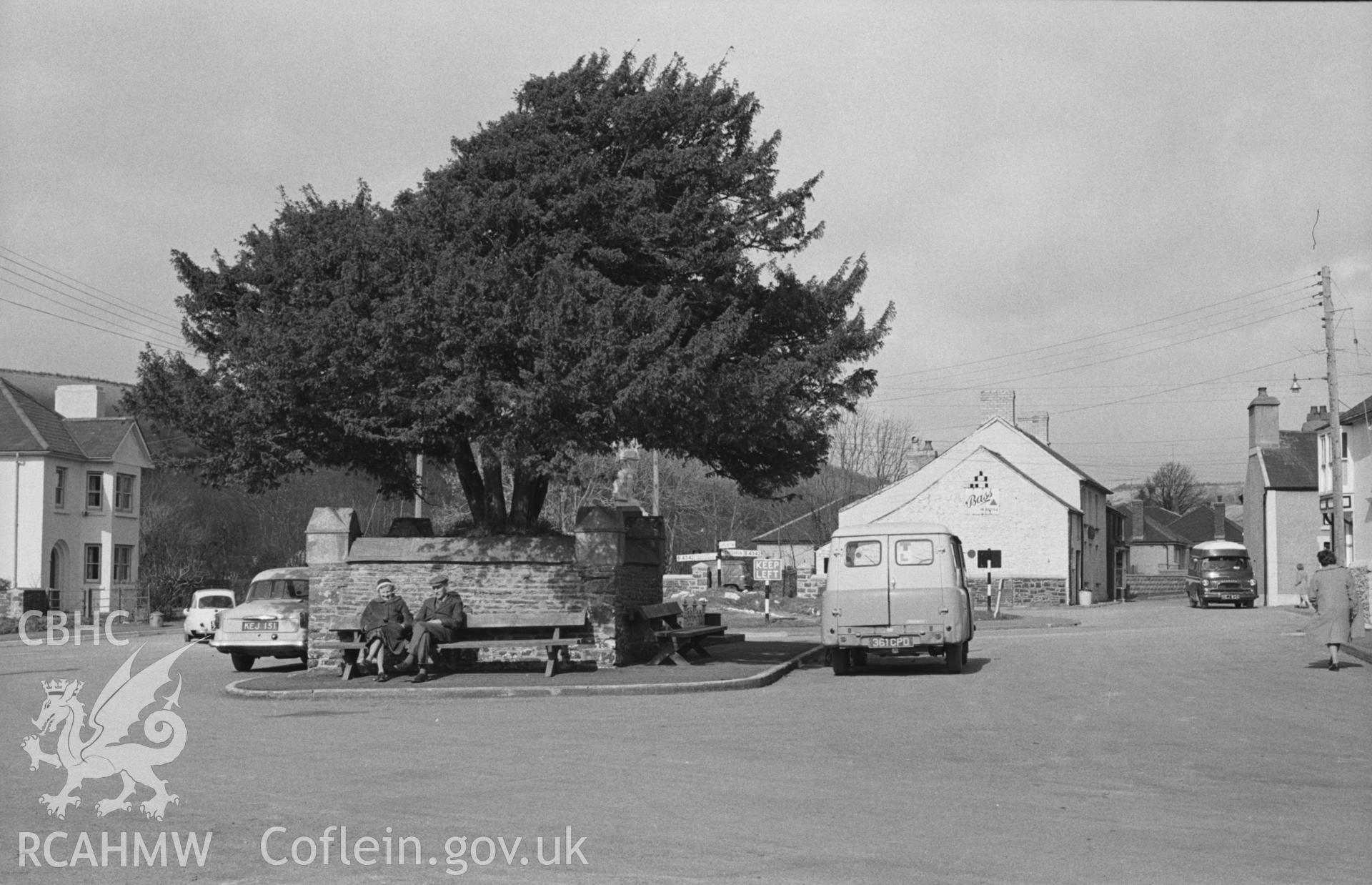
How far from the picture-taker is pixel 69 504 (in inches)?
2053

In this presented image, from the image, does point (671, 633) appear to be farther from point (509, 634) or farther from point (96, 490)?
point (96, 490)

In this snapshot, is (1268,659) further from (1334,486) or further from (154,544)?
(154,544)

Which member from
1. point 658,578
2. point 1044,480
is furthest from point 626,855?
point 1044,480

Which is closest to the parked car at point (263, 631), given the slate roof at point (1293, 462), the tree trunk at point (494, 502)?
the tree trunk at point (494, 502)

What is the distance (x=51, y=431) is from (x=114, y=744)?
1925 inches

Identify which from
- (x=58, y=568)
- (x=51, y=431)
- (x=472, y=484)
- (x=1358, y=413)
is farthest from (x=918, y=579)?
(x=51, y=431)

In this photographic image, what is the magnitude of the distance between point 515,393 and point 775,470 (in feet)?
22.0

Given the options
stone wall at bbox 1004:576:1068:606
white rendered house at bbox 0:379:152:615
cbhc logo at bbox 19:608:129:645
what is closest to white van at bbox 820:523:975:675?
cbhc logo at bbox 19:608:129:645

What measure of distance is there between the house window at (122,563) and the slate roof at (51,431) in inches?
165

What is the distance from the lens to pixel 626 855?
7.59m

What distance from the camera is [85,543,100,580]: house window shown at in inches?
2100

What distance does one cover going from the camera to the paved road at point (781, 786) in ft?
24.6

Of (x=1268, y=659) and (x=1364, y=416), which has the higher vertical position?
(x=1364, y=416)

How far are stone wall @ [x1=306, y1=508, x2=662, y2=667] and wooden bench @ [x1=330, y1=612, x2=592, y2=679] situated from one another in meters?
0.14
